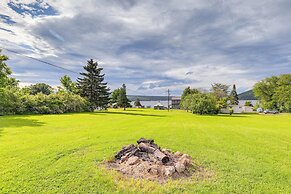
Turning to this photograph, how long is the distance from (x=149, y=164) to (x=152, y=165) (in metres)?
0.13

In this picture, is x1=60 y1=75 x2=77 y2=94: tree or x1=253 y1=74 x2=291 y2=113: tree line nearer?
x1=60 y1=75 x2=77 y2=94: tree

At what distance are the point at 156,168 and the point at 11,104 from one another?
95.4 ft

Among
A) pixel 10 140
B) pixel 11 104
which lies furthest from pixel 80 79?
pixel 10 140

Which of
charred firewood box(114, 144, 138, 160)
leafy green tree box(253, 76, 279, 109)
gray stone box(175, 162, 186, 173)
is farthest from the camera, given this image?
leafy green tree box(253, 76, 279, 109)

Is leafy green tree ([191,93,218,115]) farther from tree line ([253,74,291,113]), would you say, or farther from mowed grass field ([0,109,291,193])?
mowed grass field ([0,109,291,193])

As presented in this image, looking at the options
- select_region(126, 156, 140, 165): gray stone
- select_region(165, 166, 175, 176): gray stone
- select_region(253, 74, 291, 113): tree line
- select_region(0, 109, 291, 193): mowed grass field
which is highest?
select_region(253, 74, 291, 113): tree line

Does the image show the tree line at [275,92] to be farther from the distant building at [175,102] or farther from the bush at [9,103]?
the bush at [9,103]

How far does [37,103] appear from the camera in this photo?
3064cm

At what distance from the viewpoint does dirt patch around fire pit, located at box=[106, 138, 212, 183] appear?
214 inches

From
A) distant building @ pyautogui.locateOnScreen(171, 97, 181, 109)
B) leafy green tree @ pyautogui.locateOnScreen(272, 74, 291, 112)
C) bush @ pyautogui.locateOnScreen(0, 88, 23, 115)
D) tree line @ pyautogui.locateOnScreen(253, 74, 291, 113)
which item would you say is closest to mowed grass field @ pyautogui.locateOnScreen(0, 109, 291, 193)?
bush @ pyautogui.locateOnScreen(0, 88, 23, 115)

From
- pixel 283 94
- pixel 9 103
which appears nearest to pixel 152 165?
pixel 9 103

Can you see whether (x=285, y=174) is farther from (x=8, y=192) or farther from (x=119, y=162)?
(x=8, y=192)

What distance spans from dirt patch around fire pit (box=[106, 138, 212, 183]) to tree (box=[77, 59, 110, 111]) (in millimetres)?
35868

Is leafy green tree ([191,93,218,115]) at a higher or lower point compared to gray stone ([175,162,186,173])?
higher
